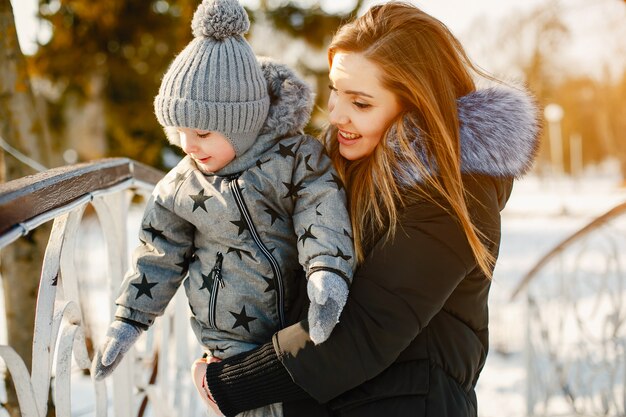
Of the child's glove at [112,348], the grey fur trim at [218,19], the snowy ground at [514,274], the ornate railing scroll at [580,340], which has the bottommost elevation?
the snowy ground at [514,274]

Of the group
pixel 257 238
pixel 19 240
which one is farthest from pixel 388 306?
pixel 19 240

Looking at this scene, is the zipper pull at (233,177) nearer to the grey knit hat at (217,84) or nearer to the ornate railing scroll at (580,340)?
the grey knit hat at (217,84)

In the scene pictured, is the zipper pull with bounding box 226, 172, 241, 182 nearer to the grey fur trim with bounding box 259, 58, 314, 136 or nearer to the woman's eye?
the grey fur trim with bounding box 259, 58, 314, 136

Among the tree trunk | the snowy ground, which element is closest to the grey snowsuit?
the snowy ground

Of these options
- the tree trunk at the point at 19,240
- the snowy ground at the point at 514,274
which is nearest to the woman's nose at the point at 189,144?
the snowy ground at the point at 514,274

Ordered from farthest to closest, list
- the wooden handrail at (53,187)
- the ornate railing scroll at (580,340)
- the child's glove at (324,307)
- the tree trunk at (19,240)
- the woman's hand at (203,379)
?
the ornate railing scroll at (580,340) → the tree trunk at (19,240) → the woman's hand at (203,379) → the child's glove at (324,307) → the wooden handrail at (53,187)

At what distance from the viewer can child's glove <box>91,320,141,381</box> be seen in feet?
A: 4.77

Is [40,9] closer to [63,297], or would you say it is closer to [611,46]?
[63,297]

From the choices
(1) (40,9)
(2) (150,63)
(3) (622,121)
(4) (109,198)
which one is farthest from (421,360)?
(3) (622,121)

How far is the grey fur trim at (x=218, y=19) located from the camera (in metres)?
1.49

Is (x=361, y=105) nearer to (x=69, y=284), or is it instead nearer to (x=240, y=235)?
(x=240, y=235)

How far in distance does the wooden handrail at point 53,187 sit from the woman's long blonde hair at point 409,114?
60cm

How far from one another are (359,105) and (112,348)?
801 mm

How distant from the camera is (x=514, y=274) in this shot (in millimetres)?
10320
